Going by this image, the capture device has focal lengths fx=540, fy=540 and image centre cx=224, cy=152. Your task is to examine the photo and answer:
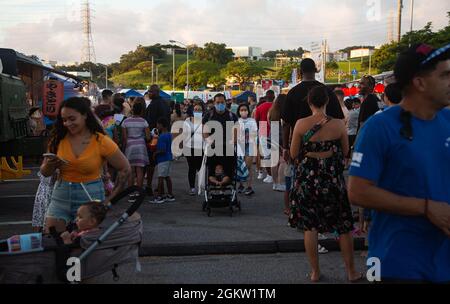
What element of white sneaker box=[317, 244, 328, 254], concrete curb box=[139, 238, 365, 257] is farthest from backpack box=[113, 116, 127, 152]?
white sneaker box=[317, 244, 328, 254]

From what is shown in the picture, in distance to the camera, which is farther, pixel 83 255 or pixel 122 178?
pixel 122 178

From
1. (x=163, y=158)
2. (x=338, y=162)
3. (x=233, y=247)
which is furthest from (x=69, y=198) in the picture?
(x=163, y=158)

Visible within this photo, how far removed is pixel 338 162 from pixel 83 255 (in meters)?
2.90

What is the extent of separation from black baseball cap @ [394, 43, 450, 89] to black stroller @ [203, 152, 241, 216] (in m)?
6.53

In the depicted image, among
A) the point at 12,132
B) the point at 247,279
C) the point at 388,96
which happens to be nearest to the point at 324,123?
the point at 388,96

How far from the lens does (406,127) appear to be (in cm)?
254

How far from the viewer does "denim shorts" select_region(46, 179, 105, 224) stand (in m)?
4.65

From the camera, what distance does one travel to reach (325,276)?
579cm

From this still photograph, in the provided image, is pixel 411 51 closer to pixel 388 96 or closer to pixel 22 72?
pixel 388 96

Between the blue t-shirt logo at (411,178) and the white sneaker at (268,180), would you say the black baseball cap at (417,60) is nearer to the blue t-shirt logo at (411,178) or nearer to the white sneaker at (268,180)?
the blue t-shirt logo at (411,178)

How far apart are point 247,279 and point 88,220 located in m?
2.21

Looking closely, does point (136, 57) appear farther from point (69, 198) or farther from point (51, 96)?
point (69, 198)

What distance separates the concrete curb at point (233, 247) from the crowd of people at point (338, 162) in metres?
0.75

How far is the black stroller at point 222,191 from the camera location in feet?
29.6
